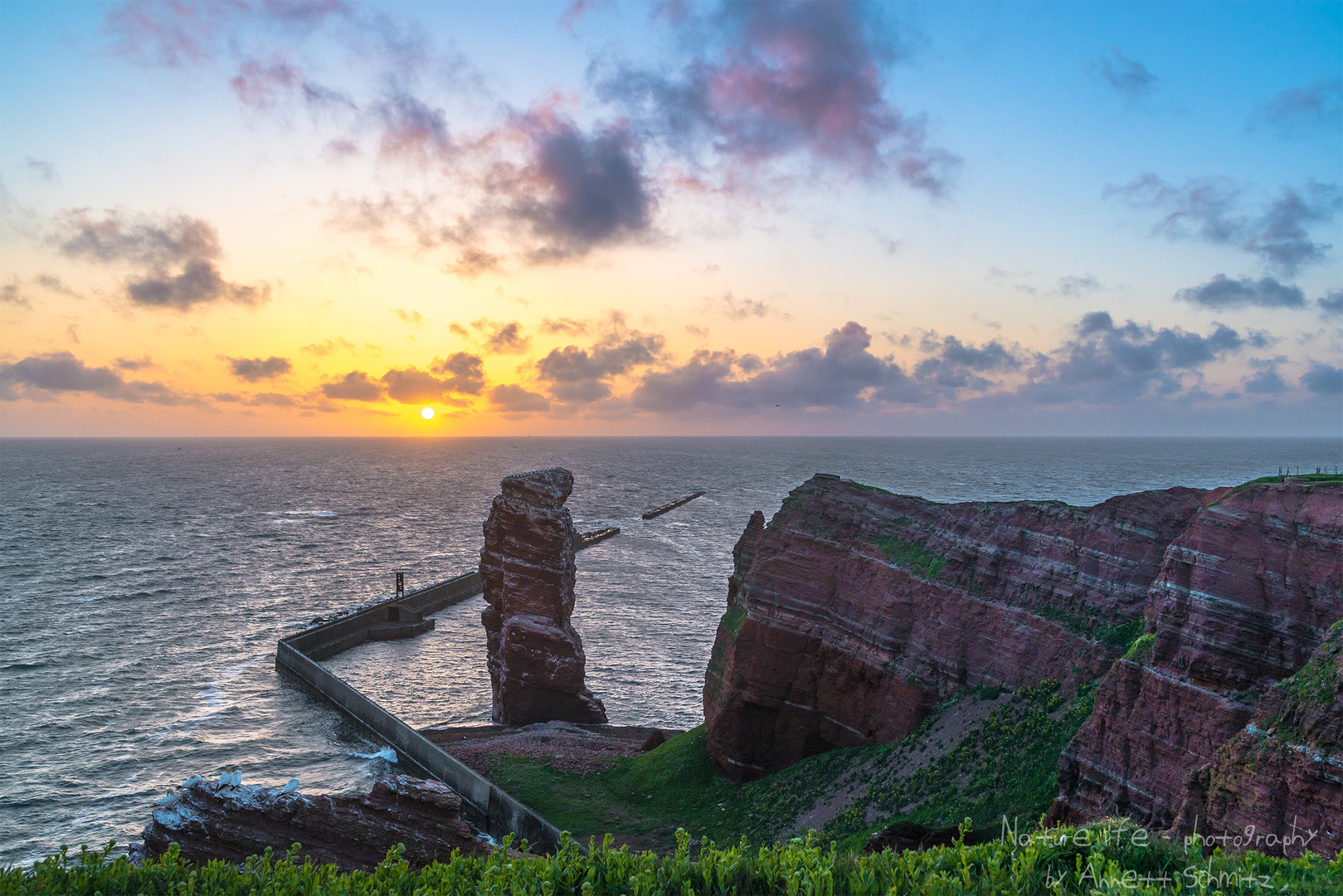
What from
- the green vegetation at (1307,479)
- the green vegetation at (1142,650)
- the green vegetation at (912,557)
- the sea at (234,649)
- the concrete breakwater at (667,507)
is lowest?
the sea at (234,649)

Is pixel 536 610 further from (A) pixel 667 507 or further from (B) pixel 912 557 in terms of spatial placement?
(A) pixel 667 507

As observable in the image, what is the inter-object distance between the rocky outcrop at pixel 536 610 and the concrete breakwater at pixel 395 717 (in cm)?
742

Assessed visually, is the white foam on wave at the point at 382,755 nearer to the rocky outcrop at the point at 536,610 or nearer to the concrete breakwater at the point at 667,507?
the rocky outcrop at the point at 536,610

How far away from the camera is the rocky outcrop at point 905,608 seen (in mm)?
27734

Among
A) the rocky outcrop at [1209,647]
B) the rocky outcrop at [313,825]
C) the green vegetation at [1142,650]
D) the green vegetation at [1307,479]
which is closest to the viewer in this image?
the rocky outcrop at [1209,647]

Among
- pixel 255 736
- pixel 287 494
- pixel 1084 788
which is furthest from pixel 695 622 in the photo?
pixel 287 494

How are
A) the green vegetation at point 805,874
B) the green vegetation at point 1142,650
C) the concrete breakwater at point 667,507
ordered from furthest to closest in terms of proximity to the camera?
the concrete breakwater at point 667,507 → the green vegetation at point 1142,650 → the green vegetation at point 805,874

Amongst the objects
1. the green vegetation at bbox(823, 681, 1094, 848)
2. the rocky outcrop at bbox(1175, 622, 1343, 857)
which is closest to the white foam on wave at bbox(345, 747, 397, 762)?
the green vegetation at bbox(823, 681, 1094, 848)

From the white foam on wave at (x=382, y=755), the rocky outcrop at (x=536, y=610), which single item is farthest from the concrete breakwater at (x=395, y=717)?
the rocky outcrop at (x=536, y=610)

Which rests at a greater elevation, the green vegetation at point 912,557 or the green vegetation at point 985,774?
the green vegetation at point 912,557

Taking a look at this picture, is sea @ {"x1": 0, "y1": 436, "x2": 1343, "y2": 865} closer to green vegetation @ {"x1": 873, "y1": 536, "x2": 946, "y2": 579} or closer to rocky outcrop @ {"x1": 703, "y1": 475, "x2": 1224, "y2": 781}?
rocky outcrop @ {"x1": 703, "y1": 475, "x2": 1224, "y2": 781}

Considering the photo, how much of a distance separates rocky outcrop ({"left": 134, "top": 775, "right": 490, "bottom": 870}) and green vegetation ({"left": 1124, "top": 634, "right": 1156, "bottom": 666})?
2018 cm

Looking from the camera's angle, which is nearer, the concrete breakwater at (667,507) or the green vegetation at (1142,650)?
the green vegetation at (1142,650)

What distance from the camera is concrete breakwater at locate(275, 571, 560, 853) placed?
118ft
